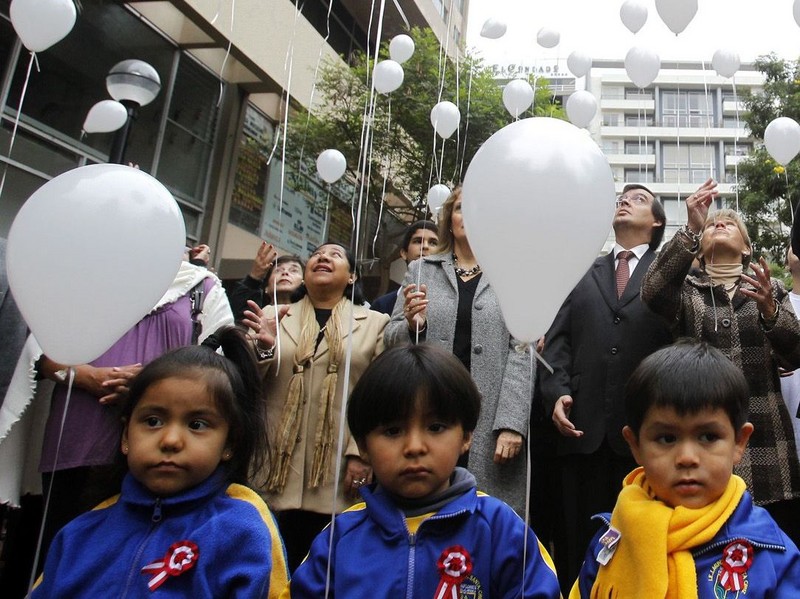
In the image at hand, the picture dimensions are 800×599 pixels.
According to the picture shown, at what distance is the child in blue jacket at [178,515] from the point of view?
1.59m

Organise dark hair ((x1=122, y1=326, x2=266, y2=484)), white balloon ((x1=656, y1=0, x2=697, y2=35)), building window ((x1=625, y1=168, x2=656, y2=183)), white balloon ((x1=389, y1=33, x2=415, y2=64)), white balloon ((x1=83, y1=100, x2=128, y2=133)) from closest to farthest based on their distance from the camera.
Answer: dark hair ((x1=122, y1=326, x2=266, y2=484))
white balloon ((x1=656, y1=0, x2=697, y2=35))
white balloon ((x1=83, y1=100, x2=128, y2=133))
white balloon ((x1=389, y1=33, x2=415, y2=64))
building window ((x1=625, y1=168, x2=656, y2=183))

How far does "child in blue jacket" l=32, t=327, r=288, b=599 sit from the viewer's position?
1594 mm

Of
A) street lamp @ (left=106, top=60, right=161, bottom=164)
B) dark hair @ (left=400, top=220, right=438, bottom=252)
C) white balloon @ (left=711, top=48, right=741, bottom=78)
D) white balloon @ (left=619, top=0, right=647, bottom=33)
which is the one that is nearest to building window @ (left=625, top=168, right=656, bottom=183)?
white balloon @ (left=711, top=48, right=741, bottom=78)

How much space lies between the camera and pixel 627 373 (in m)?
2.47

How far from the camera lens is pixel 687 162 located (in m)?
30.4

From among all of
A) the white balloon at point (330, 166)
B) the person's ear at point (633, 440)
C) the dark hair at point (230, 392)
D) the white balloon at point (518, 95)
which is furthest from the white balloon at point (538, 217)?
the white balloon at point (518, 95)

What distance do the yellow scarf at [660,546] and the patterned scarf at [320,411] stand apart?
3.73ft

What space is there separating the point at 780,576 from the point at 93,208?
5.83 ft

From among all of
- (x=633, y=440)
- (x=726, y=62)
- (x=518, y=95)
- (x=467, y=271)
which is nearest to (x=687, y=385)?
(x=633, y=440)

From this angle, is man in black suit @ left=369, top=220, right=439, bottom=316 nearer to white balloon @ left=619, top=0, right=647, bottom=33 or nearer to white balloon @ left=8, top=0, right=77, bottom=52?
white balloon @ left=619, top=0, right=647, bottom=33

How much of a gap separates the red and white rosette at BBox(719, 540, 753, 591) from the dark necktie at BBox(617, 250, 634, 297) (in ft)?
4.37

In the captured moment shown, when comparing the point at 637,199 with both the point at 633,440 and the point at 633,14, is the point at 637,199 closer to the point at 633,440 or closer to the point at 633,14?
the point at 633,440

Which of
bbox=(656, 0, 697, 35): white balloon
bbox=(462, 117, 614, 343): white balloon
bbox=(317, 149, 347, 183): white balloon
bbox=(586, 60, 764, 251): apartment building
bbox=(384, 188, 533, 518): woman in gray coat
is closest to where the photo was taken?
bbox=(462, 117, 614, 343): white balloon

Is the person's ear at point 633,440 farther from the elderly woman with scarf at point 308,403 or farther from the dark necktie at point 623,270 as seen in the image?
the dark necktie at point 623,270
